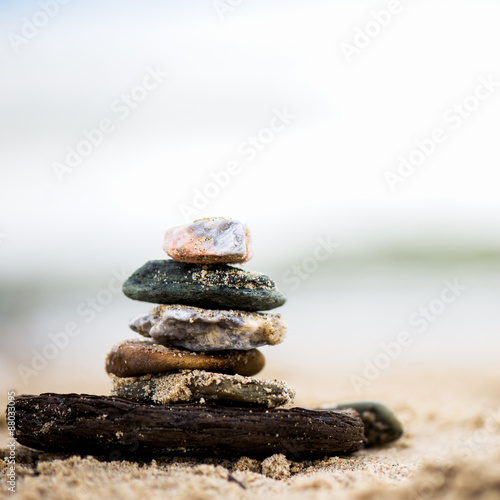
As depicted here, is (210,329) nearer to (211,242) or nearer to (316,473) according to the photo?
(211,242)

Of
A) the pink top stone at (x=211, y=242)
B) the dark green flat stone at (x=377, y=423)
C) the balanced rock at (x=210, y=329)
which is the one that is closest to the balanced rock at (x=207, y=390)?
the balanced rock at (x=210, y=329)

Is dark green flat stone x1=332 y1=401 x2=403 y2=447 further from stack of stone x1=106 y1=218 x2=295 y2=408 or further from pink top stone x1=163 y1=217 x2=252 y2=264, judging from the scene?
pink top stone x1=163 y1=217 x2=252 y2=264

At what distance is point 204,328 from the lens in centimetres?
388

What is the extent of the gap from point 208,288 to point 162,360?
0.68 meters

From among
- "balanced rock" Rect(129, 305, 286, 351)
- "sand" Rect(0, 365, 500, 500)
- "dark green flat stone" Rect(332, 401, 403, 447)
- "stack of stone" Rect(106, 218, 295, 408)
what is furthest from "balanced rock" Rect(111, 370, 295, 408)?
"dark green flat stone" Rect(332, 401, 403, 447)

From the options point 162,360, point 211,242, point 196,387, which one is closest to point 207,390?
point 196,387

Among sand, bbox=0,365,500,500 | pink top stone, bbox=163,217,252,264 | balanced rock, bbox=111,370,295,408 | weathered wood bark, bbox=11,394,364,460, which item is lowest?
sand, bbox=0,365,500,500

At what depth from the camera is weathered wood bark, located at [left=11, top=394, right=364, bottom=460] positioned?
136 inches

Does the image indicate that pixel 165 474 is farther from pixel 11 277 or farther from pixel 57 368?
pixel 11 277

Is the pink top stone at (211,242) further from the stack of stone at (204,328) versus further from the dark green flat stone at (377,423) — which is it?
the dark green flat stone at (377,423)

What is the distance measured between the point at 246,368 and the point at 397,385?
A: 225 inches

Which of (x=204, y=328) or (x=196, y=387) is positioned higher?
(x=204, y=328)

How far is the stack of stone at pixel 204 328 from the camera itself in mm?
3744

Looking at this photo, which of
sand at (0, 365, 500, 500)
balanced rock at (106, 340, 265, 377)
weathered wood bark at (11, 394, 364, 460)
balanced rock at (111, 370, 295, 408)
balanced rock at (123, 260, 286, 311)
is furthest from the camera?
balanced rock at (123, 260, 286, 311)
